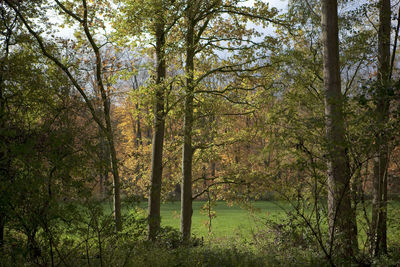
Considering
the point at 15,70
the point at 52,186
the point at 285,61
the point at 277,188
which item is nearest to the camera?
the point at 52,186

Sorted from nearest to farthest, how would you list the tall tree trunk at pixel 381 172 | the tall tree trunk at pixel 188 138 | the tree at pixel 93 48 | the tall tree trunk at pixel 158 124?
the tall tree trunk at pixel 381 172 → the tree at pixel 93 48 → the tall tree trunk at pixel 158 124 → the tall tree trunk at pixel 188 138

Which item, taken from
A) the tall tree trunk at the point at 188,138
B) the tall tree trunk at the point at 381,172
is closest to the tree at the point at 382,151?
the tall tree trunk at the point at 381,172

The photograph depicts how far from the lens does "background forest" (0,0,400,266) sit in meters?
4.42

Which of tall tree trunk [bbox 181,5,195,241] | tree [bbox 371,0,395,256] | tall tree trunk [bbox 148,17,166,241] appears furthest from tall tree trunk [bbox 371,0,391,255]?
tall tree trunk [bbox 148,17,166,241]

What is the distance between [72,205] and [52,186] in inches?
12.4

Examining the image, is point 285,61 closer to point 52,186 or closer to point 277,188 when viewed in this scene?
point 277,188

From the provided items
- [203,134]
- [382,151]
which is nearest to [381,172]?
[382,151]

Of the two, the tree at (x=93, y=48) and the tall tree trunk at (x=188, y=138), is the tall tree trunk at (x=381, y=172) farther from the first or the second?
the tree at (x=93, y=48)

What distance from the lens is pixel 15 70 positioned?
6750 millimetres

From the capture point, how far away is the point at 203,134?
12797 mm

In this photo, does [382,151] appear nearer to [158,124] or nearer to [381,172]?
[381,172]

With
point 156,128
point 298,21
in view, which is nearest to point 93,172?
point 156,128

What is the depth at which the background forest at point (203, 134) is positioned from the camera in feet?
14.5

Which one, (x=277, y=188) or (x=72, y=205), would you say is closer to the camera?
(x=72, y=205)
